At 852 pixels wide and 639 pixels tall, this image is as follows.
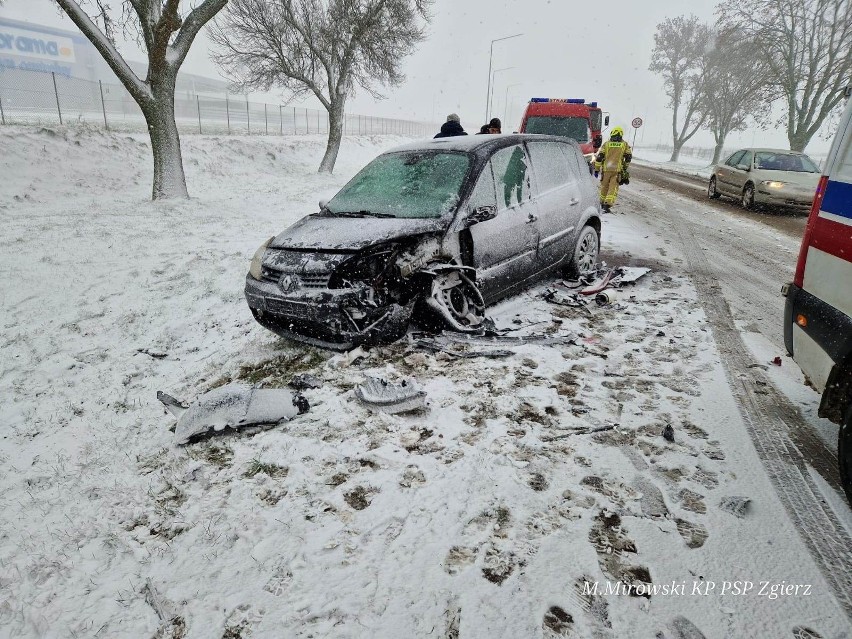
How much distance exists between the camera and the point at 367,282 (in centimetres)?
370

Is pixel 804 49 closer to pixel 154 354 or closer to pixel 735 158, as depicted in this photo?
pixel 735 158

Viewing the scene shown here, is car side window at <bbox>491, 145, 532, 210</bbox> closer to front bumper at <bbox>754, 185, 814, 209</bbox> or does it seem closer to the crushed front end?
the crushed front end

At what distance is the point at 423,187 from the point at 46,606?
3.83m

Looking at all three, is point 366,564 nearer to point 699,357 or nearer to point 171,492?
point 171,492

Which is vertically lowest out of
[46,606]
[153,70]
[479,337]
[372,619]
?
[46,606]

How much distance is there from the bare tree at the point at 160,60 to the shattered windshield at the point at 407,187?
7355 mm

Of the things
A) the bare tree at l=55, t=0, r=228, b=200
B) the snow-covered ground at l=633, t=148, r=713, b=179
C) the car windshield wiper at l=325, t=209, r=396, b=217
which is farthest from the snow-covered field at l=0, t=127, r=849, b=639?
the snow-covered ground at l=633, t=148, r=713, b=179

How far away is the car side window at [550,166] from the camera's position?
526cm

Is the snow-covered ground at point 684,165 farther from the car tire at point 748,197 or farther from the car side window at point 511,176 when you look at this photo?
the car side window at point 511,176

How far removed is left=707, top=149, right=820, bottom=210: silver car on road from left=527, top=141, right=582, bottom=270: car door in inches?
329

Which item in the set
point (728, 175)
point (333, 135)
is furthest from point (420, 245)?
point (333, 135)

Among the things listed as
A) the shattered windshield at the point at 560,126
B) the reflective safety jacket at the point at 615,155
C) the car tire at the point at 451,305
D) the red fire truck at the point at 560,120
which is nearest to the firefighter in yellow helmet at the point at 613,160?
the reflective safety jacket at the point at 615,155

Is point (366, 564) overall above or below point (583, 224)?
below

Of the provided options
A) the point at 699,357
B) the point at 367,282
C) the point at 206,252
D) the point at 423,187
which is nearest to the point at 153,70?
the point at 206,252
